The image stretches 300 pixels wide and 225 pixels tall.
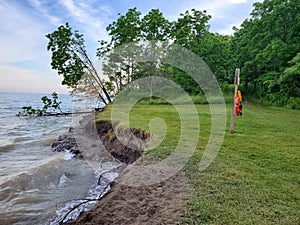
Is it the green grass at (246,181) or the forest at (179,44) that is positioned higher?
the forest at (179,44)

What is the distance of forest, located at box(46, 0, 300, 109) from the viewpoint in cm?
1526

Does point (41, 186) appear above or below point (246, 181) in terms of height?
below

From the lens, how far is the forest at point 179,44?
1526 centimetres

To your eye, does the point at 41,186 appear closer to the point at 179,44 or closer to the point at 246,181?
the point at 246,181

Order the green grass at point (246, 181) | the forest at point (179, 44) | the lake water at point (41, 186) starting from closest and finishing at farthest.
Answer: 1. the green grass at point (246, 181)
2. the lake water at point (41, 186)
3. the forest at point (179, 44)

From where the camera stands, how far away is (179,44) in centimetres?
1850

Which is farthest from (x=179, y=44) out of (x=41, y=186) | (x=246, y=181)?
(x=246, y=181)

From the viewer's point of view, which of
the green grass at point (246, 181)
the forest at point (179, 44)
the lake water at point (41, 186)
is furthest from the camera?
the forest at point (179, 44)

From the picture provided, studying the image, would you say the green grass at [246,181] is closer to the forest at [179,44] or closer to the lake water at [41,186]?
the lake water at [41,186]

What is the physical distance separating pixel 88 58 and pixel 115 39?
2760 millimetres

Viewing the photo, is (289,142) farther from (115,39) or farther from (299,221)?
(115,39)

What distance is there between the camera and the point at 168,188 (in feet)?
10.6

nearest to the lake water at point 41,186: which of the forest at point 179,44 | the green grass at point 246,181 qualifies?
the green grass at point 246,181

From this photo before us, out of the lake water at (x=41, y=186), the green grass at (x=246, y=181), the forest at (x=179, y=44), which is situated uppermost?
the forest at (x=179, y=44)
